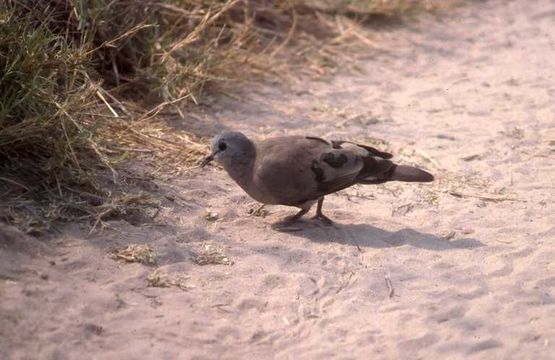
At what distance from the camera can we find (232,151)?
516 centimetres

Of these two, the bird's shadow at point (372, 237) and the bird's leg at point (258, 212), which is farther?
the bird's leg at point (258, 212)

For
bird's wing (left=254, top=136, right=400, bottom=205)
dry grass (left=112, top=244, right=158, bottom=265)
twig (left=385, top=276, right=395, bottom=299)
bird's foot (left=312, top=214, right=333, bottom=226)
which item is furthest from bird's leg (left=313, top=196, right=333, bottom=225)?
dry grass (left=112, top=244, right=158, bottom=265)

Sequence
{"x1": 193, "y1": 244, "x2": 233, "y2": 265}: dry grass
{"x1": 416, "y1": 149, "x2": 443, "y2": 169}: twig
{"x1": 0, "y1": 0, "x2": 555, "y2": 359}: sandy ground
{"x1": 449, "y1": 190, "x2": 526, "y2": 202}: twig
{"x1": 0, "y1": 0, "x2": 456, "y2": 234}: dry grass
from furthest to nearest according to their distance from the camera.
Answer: {"x1": 416, "y1": 149, "x2": 443, "y2": 169}: twig → {"x1": 449, "y1": 190, "x2": 526, "y2": 202}: twig → {"x1": 0, "y1": 0, "x2": 456, "y2": 234}: dry grass → {"x1": 193, "y1": 244, "x2": 233, "y2": 265}: dry grass → {"x1": 0, "y1": 0, "x2": 555, "y2": 359}: sandy ground

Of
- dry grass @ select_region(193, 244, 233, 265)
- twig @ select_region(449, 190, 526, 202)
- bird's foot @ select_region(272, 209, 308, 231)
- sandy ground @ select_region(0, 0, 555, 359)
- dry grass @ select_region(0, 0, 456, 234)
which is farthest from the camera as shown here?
twig @ select_region(449, 190, 526, 202)

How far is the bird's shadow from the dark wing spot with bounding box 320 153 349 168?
390 millimetres

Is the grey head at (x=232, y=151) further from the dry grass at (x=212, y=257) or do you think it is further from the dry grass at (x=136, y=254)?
the dry grass at (x=136, y=254)

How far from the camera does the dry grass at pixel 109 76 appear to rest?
4945 millimetres

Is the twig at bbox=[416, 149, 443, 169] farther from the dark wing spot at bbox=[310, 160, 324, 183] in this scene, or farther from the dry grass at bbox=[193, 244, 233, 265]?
the dry grass at bbox=[193, 244, 233, 265]

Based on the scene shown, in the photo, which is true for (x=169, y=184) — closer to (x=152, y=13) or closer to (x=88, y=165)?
(x=88, y=165)

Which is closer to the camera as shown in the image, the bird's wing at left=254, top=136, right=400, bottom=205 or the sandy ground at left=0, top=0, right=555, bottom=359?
the sandy ground at left=0, top=0, right=555, bottom=359

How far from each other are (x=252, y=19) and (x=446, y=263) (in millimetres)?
3651

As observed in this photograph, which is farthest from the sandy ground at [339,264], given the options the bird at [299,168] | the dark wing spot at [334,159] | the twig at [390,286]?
the dark wing spot at [334,159]

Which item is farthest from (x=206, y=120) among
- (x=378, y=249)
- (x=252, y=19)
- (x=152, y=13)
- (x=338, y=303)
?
(x=338, y=303)

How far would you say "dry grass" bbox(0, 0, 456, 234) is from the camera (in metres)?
4.95
